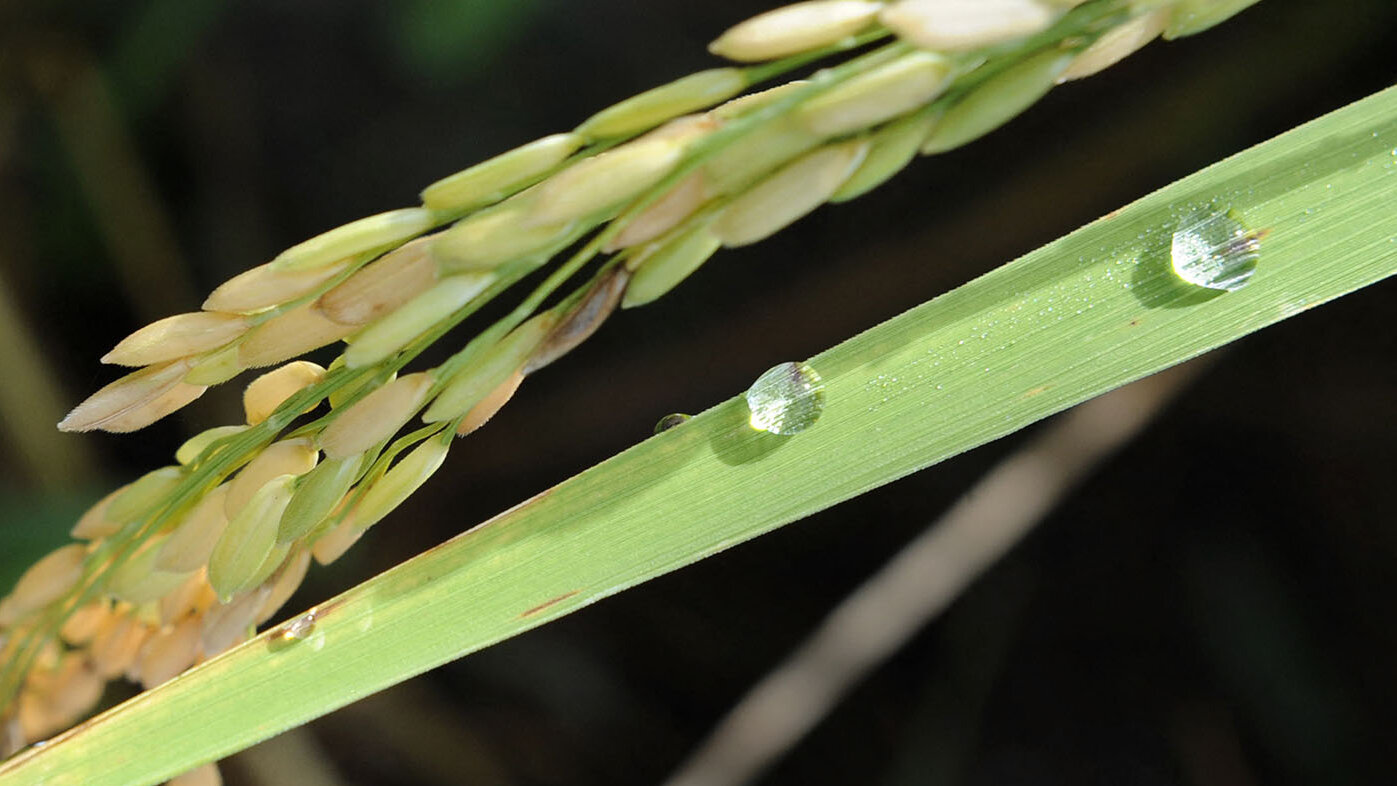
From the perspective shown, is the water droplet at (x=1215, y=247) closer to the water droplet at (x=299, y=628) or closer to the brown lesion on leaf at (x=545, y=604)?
the brown lesion on leaf at (x=545, y=604)

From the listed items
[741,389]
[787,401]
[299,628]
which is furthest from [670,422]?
[741,389]

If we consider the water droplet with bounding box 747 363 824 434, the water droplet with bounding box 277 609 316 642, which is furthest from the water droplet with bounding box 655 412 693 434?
the water droplet with bounding box 277 609 316 642

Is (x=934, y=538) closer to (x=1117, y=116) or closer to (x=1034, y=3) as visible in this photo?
(x=1117, y=116)

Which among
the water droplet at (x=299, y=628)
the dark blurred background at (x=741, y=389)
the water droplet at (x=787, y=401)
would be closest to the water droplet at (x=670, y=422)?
the water droplet at (x=787, y=401)

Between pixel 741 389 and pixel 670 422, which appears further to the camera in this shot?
pixel 741 389

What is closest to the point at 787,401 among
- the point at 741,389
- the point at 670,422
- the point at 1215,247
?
the point at 670,422

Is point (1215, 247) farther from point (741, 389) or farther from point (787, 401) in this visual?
point (741, 389)
